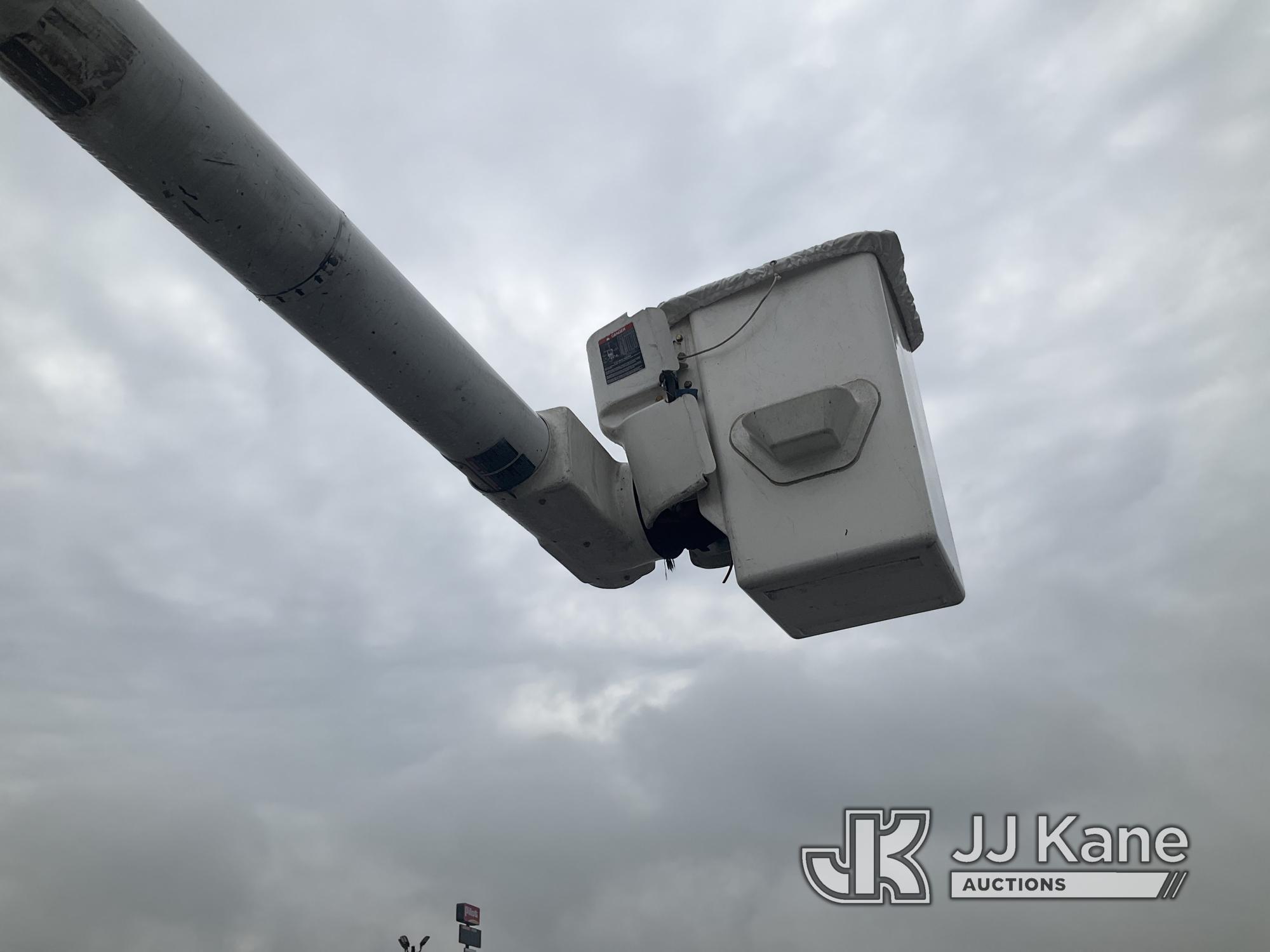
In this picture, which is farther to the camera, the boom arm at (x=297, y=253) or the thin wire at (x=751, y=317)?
the thin wire at (x=751, y=317)

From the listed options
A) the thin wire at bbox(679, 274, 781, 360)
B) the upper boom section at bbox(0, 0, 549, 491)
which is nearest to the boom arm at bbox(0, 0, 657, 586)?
the upper boom section at bbox(0, 0, 549, 491)

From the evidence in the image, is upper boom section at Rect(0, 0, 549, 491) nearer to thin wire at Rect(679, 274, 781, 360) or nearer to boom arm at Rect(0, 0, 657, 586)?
boom arm at Rect(0, 0, 657, 586)

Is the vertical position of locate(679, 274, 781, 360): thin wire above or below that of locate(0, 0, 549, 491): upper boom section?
above

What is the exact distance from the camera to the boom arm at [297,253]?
1815mm

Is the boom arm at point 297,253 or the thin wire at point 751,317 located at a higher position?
the thin wire at point 751,317

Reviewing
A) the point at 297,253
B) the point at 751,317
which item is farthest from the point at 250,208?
the point at 751,317

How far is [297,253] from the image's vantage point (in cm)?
228

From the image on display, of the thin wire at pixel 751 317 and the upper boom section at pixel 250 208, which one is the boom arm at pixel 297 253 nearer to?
the upper boom section at pixel 250 208

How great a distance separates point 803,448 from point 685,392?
20.1 inches

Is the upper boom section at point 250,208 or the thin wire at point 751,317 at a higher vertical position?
the thin wire at point 751,317

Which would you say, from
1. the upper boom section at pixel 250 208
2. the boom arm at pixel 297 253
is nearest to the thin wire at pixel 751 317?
the boom arm at pixel 297 253

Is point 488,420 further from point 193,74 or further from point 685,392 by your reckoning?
point 193,74

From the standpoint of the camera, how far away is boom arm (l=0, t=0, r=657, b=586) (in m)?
1.82

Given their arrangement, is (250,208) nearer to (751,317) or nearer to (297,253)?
(297,253)
